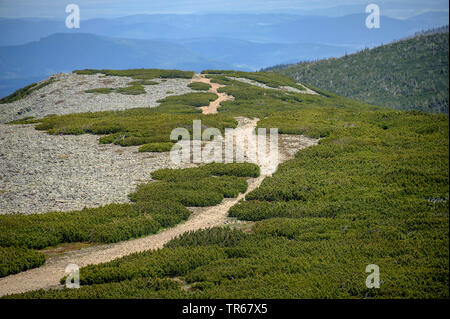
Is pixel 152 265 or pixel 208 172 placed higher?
pixel 208 172

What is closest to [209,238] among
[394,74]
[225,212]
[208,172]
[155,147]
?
[225,212]

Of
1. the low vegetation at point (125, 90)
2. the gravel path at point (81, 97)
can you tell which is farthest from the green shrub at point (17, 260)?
the low vegetation at point (125, 90)

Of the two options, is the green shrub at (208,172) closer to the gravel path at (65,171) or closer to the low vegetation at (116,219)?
the low vegetation at (116,219)

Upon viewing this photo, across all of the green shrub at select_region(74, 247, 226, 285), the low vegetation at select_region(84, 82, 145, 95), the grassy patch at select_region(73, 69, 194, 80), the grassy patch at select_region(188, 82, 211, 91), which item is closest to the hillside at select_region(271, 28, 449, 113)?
the grassy patch at select_region(73, 69, 194, 80)

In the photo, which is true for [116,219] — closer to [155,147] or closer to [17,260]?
[17,260]
